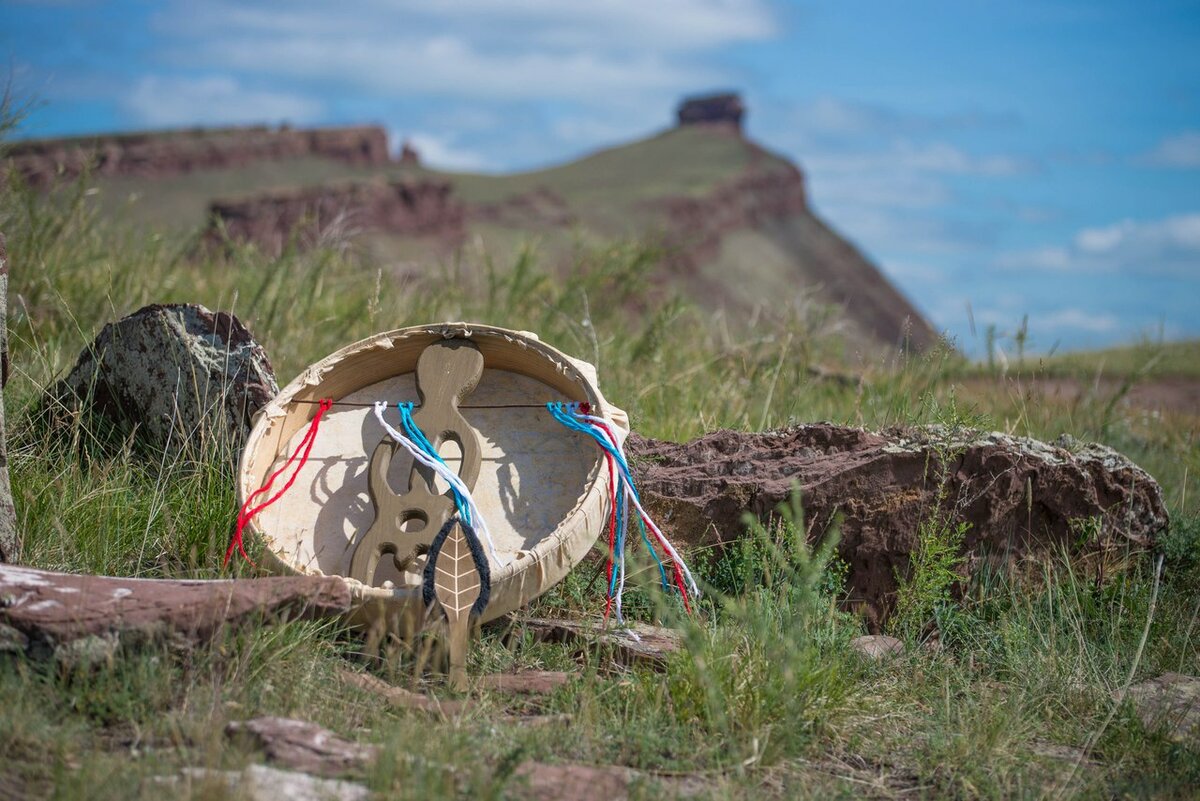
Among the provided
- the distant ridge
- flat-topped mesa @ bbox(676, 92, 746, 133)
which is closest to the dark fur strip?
the distant ridge

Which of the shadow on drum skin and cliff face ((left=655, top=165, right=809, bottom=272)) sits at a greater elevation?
cliff face ((left=655, top=165, right=809, bottom=272))

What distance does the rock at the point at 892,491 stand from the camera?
3.35 metres

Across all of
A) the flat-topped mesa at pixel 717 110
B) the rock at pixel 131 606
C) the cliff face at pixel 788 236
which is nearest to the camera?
the rock at pixel 131 606

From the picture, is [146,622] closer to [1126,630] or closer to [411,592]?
[411,592]

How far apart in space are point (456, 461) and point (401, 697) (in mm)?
852

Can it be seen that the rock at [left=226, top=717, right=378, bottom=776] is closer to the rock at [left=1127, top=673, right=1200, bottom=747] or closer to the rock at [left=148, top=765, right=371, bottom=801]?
the rock at [left=148, top=765, right=371, bottom=801]

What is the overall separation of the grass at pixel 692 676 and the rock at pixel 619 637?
1.9 inches

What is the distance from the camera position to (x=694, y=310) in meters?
6.99

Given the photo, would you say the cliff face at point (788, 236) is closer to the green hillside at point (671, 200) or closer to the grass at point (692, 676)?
the green hillside at point (671, 200)

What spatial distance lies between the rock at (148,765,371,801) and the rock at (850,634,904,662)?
5.03ft

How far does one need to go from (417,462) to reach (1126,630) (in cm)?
230

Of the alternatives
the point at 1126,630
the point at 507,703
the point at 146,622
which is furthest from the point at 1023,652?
the point at 146,622

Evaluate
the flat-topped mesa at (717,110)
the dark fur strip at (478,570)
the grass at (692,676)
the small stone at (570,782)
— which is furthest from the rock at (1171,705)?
the flat-topped mesa at (717,110)

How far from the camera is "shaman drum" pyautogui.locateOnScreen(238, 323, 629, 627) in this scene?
281 cm
